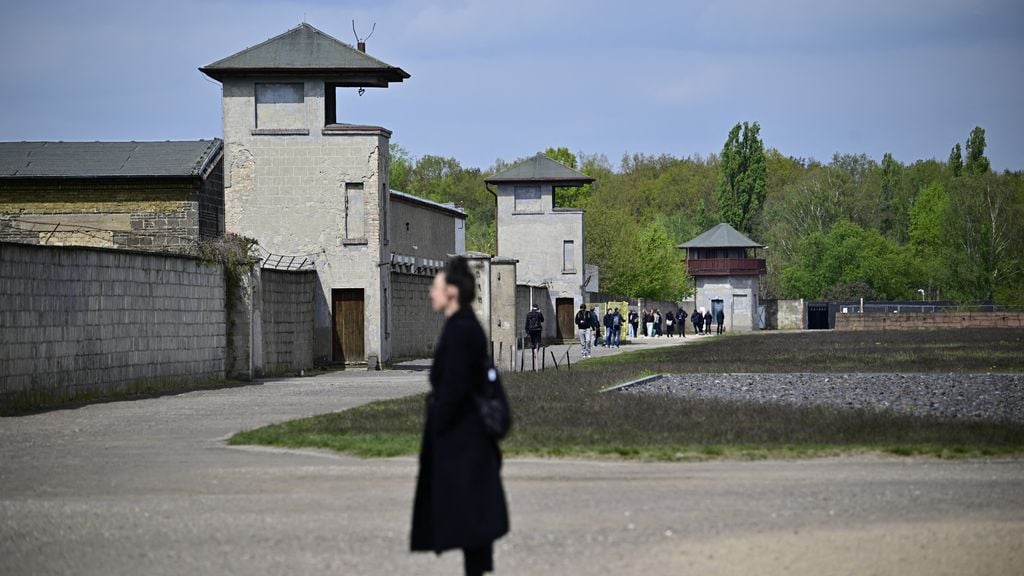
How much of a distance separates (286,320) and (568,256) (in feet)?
123

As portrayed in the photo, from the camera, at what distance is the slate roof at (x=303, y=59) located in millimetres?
39406

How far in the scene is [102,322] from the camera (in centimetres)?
2558

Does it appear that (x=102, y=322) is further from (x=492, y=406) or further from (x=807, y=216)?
(x=807, y=216)

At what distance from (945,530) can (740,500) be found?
1959mm

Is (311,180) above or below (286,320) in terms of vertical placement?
above

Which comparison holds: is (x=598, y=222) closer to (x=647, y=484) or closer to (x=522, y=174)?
(x=522, y=174)

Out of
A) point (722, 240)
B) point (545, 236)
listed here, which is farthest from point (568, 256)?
point (722, 240)

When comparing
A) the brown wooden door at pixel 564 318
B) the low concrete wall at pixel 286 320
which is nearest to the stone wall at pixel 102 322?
the low concrete wall at pixel 286 320

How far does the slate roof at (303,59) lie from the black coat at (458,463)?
31.9m

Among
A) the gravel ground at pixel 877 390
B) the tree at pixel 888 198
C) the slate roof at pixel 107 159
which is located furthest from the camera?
the tree at pixel 888 198

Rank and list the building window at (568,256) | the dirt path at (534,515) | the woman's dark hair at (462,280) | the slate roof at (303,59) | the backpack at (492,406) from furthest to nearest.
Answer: the building window at (568,256)
the slate roof at (303,59)
the dirt path at (534,515)
the woman's dark hair at (462,280)
the backpack at (492,406)

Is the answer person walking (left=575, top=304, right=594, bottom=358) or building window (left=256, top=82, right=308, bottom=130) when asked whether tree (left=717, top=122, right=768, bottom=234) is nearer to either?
person walking (left=575, top=304, right=594, bottom=358)

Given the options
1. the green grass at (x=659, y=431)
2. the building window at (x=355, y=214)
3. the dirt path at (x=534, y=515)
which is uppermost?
the building window at (x=355, y=214)

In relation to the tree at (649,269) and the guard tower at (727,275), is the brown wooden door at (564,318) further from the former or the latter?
the guard tower at (727,275)
